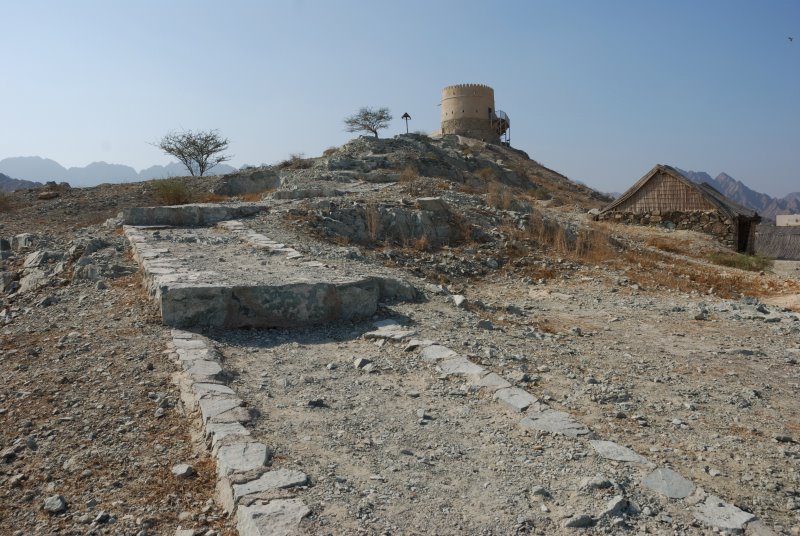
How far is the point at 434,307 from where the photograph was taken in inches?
235

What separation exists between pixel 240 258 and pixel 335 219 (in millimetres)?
3361

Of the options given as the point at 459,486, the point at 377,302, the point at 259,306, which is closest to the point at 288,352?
the point at 259,306

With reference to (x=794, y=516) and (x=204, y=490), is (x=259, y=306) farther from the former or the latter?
(x=794, y=516)

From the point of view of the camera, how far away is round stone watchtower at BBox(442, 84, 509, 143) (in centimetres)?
3641

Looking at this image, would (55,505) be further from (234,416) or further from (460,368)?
(460,368)

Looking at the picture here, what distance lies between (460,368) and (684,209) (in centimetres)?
1469

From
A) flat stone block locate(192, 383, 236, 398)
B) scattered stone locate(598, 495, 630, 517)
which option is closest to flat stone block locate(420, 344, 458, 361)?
flat stone block locate(192, 383, 236, 398)

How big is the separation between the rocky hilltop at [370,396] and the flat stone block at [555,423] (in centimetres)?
2

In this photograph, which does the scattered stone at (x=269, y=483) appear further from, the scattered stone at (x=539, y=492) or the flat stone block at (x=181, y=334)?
the flat stone block at (x=181, y=334)

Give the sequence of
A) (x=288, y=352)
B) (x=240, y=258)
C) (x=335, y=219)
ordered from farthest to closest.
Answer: (x=335, y=219), (x=240, y=258), (x=288, y=352)

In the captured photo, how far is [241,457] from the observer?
2795mm

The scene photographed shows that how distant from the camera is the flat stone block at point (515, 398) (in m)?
3.51

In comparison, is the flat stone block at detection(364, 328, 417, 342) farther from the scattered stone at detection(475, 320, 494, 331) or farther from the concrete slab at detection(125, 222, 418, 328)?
the scattered stone at detection(475, 320, 494, 331)

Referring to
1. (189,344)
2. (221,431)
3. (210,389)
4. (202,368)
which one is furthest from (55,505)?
(189,344)
